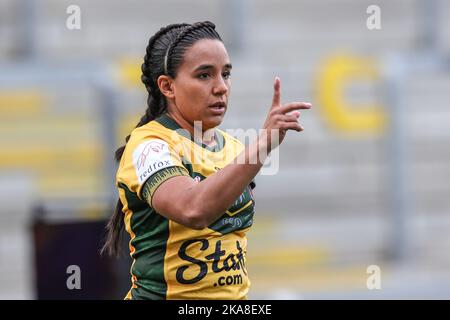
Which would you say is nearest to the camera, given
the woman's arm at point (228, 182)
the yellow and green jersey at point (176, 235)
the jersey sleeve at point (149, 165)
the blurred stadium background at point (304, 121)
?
the woman's arm at point (228, 182)

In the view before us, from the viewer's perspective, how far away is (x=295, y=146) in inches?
411

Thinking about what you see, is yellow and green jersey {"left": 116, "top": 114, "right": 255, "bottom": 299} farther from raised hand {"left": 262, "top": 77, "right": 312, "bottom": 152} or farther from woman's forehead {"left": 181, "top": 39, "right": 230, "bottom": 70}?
raised hand {"left": 262, "top": 77, "right": 312, "bottom": 152}

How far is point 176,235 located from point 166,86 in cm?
52

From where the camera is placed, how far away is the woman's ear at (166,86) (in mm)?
3461

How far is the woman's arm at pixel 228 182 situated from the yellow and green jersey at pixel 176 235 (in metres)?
0.18

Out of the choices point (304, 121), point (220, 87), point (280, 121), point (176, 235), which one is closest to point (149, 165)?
point (176, 235)

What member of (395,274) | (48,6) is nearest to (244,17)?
(48,6)

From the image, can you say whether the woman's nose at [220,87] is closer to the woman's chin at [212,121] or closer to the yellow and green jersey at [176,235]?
the woman's chin at [212,121]

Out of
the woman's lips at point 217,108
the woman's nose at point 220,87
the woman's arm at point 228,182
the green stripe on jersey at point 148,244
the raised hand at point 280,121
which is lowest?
the green stripe on jersey at point 148,244

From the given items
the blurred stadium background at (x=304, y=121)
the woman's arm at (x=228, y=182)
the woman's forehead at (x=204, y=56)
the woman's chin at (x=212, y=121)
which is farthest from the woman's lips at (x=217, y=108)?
the blurred stadium background at (x=304, y=121)

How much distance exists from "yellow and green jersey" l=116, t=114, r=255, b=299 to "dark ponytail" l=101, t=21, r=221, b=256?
138mm

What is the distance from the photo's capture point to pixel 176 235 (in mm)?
3344

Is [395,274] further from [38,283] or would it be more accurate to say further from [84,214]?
[38,283]
